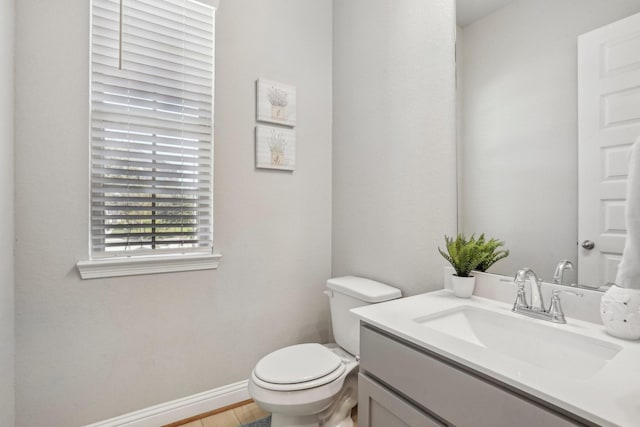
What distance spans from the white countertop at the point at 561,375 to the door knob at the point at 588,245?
0.80 feet

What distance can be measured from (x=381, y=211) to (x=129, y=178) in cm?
131

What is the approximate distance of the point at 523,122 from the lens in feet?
3.89

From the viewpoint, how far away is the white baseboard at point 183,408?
151 cm

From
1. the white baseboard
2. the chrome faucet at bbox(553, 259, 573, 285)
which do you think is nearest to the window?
the white baseboard

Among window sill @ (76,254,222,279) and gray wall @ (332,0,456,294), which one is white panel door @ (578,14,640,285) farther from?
window sill @ (76,254,222,279)

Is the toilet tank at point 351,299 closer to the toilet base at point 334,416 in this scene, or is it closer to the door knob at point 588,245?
the toilet base at point 334,416

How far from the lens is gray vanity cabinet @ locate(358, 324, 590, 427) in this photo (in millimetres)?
679

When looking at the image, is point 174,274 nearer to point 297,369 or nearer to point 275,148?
point 297,369

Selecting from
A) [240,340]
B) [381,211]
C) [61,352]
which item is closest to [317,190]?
[381,211]

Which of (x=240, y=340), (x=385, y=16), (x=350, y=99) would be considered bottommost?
(x=240, y=340)

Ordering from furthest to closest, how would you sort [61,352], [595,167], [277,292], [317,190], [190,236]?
[317,190], [277,292], [190,236], [61,352], [595,167]

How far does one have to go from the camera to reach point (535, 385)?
2.14 feet

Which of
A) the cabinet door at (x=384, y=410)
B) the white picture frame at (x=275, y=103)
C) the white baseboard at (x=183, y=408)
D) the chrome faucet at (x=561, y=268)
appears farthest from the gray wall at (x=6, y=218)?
the chrome faucet at (x=561, y=268)

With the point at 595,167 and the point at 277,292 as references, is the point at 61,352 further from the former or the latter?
the point at 595,167
